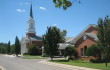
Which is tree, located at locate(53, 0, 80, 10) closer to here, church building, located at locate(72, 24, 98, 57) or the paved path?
the paved path

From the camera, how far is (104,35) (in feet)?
85.7

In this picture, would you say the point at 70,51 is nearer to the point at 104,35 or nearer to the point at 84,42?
the point at 84,42

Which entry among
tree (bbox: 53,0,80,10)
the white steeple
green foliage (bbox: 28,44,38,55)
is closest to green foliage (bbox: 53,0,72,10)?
tree (bbox: 53,0,80,10)

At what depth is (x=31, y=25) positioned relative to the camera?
9406cm

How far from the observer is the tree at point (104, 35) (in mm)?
25641

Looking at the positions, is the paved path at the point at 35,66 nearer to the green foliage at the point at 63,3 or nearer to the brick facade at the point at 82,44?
the brick facade at the point at 82,44

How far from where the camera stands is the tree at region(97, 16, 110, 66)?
25.6 metres

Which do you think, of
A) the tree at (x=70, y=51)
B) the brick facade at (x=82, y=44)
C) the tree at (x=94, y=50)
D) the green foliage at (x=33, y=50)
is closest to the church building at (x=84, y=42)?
the brick facade at (x=82, y=44)

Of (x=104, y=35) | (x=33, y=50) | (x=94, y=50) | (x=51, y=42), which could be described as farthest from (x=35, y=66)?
(x=33, y=50)

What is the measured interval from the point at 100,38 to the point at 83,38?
1730 centimetres

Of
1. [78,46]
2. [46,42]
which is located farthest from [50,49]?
[78,46]

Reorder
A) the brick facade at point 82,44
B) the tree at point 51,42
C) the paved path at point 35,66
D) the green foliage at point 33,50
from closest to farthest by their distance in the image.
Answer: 1. the paved path at point 35,66
2. the brick facade at point 82,44
3. the tree at point 51,42
4. the green foliage at point 33,50

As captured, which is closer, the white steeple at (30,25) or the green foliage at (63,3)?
the green foliage at (63,3)

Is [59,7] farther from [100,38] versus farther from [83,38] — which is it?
[83,38]
